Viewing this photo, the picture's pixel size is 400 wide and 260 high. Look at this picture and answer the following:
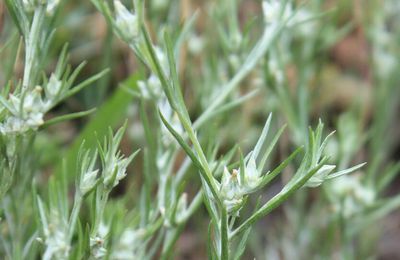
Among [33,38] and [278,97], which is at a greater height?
[33,38]

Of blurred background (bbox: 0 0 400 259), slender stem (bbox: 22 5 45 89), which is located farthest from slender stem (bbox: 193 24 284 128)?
slender stem (bbox: 22 5 45 89)

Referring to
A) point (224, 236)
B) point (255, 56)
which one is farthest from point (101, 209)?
point (255, 56)

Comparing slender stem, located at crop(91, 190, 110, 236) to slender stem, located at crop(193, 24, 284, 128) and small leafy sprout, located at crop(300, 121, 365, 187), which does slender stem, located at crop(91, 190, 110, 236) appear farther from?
slender stem, located at crop(193, 24, 284, 128)

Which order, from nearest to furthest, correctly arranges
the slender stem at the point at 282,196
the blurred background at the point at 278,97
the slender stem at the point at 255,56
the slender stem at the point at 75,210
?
the slender stem at the point at 282,196
the slender stem at the point at 75,210
the slender stem at the point at 255,56
the blurred background at the point at 278,97

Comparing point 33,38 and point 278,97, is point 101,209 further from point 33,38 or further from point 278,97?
point 278,97

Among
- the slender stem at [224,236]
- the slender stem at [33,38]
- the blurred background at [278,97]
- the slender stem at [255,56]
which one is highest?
the slender stem at [33,38]

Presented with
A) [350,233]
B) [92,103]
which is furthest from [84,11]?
[350,233]

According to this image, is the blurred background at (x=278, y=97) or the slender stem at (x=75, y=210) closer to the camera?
the slender stem at (x=75, y=210)

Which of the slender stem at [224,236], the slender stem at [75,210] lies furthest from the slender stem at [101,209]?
the slender stem at [224,236]

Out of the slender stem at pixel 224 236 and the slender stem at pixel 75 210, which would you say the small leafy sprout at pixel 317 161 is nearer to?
the slender stem at pixel 224 236

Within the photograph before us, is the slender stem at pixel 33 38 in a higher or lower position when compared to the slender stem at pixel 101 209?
higher

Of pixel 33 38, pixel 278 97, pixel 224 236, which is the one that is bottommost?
pixel 278 97
